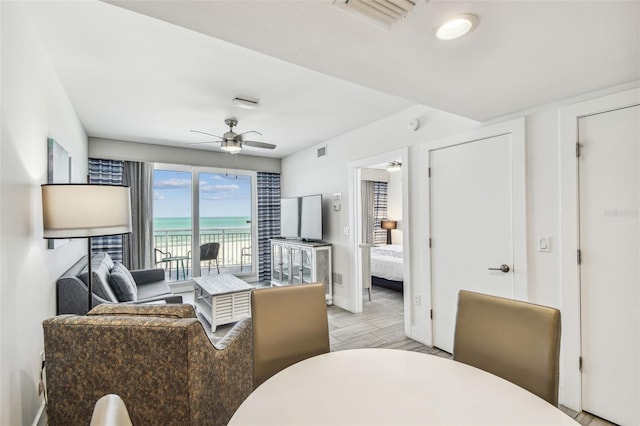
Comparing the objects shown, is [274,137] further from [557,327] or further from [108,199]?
[557,327]

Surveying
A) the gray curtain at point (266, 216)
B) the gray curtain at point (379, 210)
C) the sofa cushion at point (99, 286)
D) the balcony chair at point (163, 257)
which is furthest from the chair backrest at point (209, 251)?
the gray curtain at point (379, 210)

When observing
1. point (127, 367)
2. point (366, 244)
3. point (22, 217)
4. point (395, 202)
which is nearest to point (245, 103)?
point (22, 217)

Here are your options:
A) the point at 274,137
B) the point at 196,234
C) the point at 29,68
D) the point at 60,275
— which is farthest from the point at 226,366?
the point at 196,234

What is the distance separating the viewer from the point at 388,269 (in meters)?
5.29

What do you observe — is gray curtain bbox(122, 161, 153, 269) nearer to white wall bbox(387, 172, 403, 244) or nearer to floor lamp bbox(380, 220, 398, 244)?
floor lamp bbox(380, 220, 398, 244)

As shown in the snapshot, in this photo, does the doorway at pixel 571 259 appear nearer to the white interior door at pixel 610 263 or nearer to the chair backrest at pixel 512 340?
the white interior door at pixel 610 263

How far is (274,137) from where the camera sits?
4.70 meters

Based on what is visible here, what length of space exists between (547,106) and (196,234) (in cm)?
538

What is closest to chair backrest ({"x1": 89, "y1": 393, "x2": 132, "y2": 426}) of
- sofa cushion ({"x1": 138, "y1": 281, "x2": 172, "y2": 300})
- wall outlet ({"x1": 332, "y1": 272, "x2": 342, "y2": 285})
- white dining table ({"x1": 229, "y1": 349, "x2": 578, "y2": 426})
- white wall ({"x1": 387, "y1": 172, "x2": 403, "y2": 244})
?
white dining table ({"x1": 229, "y1": 349, "x2": 578, "y2": 426})

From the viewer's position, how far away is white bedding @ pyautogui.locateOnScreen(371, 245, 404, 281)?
5.13 metres

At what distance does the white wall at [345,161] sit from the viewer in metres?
3.15

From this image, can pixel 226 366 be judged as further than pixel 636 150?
No

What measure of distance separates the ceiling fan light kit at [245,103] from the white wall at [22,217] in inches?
57.7

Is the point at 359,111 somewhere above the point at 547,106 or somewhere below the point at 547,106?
above
